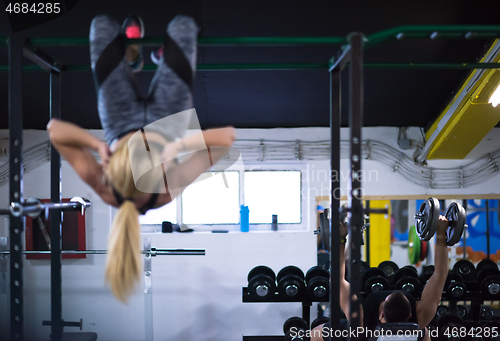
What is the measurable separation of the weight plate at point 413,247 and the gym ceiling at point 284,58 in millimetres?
1076

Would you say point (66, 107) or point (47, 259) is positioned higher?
point (66, 107)

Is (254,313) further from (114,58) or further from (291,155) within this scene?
(114,58)

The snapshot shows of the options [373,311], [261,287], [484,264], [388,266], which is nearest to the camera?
[373,311]

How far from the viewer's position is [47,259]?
3.73m

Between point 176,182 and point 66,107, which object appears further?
point 66,107

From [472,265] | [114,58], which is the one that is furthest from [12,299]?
[472,265]

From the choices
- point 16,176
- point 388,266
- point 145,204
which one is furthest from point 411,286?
point 16,176

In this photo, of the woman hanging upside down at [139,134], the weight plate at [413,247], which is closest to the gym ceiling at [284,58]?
the weight plate at [413,247]

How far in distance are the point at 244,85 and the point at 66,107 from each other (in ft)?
5.45

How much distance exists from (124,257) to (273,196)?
2.80m

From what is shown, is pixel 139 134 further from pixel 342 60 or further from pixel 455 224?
pixel 455 224

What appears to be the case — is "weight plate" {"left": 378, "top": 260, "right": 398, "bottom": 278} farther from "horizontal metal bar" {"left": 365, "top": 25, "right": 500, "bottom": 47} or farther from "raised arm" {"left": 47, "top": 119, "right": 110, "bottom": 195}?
"raised arm" {"left": 47, "top": 119, "right": 110, "bottom": 195}

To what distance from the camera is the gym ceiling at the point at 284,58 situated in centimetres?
260

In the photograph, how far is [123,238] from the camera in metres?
1.26
